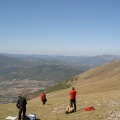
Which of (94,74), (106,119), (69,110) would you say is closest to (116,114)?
(106,119)

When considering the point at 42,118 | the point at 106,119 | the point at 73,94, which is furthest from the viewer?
the point at 73,94

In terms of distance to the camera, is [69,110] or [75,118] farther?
[69,110]

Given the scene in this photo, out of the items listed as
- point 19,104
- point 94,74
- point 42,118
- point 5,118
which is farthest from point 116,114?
point 94,74

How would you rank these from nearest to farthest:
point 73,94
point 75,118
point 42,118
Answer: point 75,118, point 42,118, point 73,94

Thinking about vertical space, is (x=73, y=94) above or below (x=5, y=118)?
above

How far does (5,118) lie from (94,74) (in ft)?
351

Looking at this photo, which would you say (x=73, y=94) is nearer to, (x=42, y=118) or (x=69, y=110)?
(x=69, y=110)

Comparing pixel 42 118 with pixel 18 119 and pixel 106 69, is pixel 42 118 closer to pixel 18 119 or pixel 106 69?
pixel 18 119

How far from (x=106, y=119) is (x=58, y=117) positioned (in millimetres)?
5341

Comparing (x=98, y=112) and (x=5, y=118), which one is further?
(x=5, y=118)

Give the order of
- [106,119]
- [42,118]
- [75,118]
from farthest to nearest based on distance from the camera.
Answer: [42,118] < [75,118] < [106,119]

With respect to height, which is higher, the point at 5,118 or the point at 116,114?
the point at 116,114

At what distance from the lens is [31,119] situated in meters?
22.9

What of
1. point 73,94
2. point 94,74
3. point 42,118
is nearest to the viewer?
point 42,118
